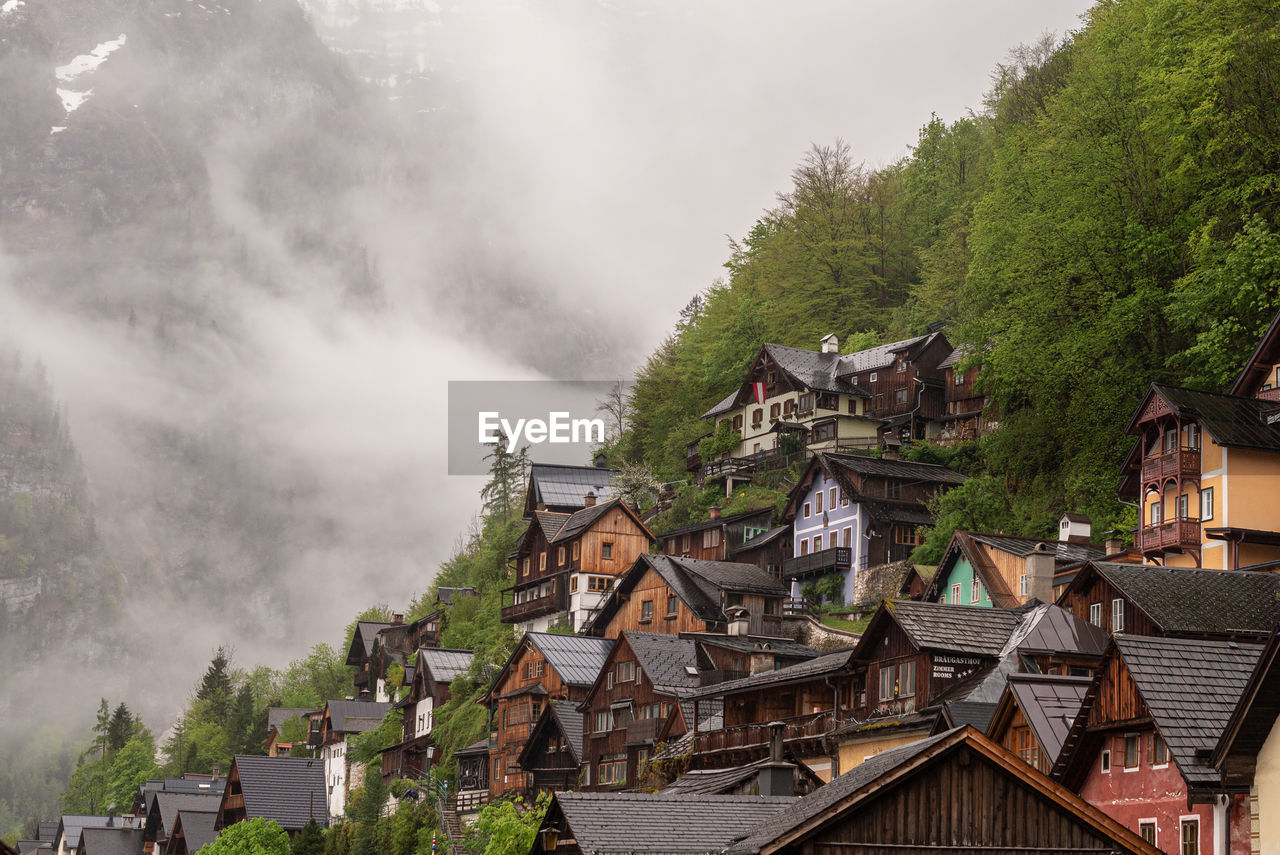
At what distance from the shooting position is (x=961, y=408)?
89125 mm

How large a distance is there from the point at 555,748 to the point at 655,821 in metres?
40.9

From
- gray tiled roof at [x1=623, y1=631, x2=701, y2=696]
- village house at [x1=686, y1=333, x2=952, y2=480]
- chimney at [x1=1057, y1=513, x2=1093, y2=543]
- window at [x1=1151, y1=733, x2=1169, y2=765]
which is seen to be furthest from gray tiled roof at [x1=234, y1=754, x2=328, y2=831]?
window at [x1=1151, y1=733, x2=1169, y2=765]

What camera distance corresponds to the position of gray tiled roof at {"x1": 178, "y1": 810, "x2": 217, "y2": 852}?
89125 mm

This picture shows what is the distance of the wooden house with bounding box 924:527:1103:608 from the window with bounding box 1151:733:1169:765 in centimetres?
1869

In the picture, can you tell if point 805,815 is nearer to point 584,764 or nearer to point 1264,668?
point 1264,668

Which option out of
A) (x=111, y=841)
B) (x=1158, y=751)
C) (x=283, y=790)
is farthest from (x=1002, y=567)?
(x=111, y=841)

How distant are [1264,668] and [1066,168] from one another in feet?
150

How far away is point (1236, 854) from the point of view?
1071 inches

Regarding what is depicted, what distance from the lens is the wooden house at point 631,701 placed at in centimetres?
5784

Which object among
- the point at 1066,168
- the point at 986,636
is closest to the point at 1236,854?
the point at 986,636

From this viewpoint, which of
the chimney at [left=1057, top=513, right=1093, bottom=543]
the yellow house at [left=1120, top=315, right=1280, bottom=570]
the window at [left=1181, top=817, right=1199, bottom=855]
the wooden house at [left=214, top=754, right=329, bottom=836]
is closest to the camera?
→ the window at [left=1181, top=817, right=1199, bottom=855]

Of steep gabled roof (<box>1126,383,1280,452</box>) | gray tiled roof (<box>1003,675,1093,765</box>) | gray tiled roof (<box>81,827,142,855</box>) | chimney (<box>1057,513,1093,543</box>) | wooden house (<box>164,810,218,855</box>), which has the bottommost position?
gray tiled roof (<box>81,827,142,855</box>)

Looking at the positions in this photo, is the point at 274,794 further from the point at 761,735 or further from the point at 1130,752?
the point at 1130,752

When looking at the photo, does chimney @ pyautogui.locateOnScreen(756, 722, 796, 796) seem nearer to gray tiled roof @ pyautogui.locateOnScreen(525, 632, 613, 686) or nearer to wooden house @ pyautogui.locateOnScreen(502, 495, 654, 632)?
gray tiled roof @ pyautogui.locateOnScreen(525, 632, 613, 686)
